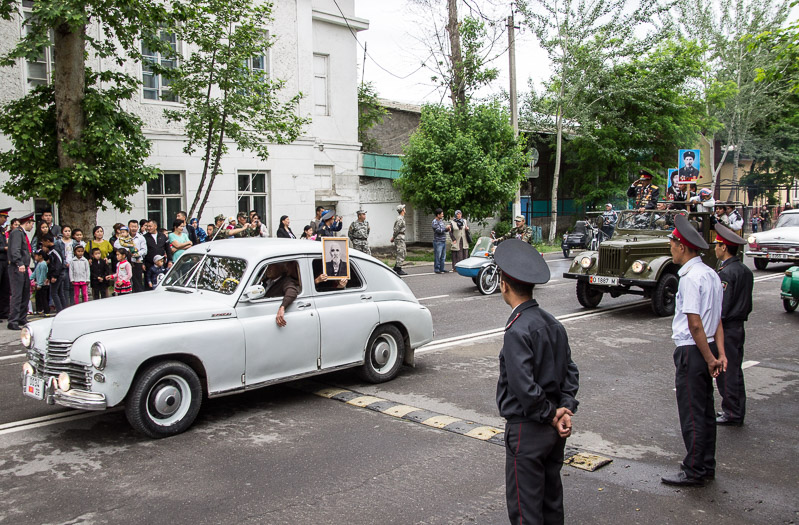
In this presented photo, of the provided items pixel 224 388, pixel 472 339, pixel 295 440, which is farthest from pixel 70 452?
pixel 472 339

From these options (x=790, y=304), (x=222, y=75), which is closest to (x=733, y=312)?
(x=790, y=304)

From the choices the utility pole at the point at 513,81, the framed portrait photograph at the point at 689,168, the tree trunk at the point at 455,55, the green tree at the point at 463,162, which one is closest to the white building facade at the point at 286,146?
the green tree at the point at 463,162

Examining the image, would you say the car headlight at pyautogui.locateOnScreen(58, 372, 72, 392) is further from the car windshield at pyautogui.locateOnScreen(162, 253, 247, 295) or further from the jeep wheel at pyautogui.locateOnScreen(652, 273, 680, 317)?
the jeep wheel at pyautogui.locateOnScreen(652, 273, 680, 317)

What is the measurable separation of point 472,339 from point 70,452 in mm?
6135

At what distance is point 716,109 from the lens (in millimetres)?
39000

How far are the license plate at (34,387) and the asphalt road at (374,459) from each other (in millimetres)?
403

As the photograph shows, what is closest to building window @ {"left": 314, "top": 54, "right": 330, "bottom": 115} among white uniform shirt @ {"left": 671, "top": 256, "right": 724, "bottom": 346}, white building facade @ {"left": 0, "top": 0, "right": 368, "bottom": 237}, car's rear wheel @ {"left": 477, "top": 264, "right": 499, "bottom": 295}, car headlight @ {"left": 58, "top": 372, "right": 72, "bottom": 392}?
white building facade @ {"left": 0, "top": 0, "right": 368, "bottom": 237}

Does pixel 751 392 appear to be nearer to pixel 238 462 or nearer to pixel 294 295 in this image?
pixel 294 295

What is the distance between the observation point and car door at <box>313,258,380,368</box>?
733cm

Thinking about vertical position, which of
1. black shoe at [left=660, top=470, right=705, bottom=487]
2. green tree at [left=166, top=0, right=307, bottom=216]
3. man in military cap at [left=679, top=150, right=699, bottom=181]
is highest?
green tree at [left=166, top=0, right=307, bottom=216]

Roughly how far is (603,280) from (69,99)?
11263 mm

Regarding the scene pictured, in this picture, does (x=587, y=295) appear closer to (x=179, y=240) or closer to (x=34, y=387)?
(x=179, y=240)

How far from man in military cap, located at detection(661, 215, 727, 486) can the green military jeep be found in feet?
23.4

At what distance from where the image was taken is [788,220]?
2100 centimetres
